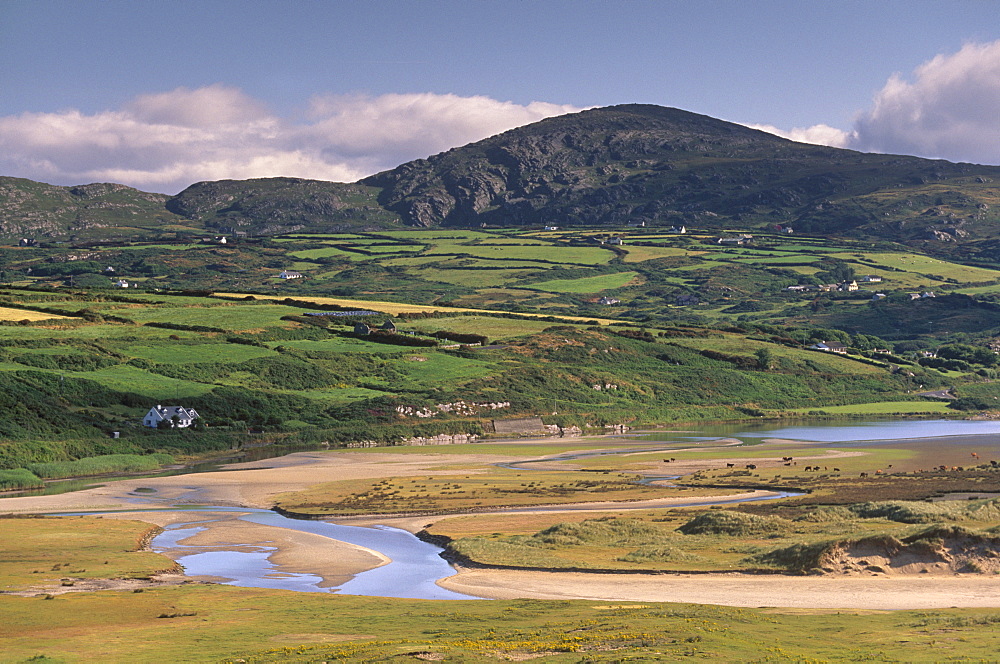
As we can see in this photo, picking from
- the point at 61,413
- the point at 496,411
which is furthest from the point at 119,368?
the point at 496,411

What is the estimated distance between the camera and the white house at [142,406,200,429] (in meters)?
108

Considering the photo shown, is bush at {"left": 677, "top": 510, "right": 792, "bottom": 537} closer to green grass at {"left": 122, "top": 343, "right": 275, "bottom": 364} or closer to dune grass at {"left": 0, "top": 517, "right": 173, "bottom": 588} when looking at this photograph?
dune grass at {"left": 0, "top": 517, "right": 173, "bottom": 588}

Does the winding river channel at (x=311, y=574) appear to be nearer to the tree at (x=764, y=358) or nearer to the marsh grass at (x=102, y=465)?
the marsh grass at (x=102, y=465)

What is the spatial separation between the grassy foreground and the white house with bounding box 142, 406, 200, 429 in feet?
207

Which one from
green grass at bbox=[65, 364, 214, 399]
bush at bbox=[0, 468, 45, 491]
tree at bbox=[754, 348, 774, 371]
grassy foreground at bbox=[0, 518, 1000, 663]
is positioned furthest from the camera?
tree at bbox=[754, 348, 774, 371]

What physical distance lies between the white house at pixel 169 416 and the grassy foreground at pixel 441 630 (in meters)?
63.0

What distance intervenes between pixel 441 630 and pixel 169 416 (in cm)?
7927

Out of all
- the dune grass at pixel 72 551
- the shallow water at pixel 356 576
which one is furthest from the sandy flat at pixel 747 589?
the dune grass at pixel 72 551

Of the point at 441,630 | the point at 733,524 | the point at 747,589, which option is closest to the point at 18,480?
the point at 733,524

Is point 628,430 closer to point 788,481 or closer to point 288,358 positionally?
point 288,358

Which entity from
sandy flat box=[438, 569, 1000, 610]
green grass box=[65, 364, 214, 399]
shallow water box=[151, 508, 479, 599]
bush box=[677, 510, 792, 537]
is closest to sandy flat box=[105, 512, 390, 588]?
shallow water box=[151, 508, 479, 599]

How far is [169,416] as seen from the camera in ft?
359

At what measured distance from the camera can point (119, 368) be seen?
408 feet

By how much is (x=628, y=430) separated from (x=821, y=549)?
308 feet
